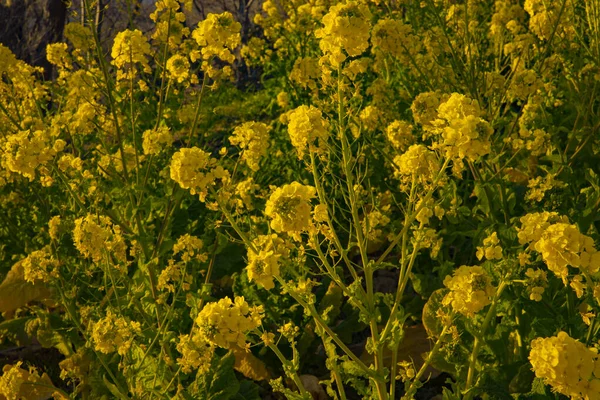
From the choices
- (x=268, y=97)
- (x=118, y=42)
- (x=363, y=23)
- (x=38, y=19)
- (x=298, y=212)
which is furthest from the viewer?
(x=38, y=19)

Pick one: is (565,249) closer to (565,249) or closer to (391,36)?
(565,249)

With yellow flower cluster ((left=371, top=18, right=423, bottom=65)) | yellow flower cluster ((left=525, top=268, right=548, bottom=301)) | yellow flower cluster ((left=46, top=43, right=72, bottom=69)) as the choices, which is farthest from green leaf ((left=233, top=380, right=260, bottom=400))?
yellow flower cluster ((left=46, top=43, right=72, bottom=69))

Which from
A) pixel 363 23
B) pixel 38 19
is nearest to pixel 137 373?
pixel 363 23

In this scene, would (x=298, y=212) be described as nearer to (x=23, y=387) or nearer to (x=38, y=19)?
(x=23, y=387)

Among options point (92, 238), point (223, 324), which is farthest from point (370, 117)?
point (223, 324)

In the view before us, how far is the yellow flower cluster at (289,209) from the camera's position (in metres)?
2.10

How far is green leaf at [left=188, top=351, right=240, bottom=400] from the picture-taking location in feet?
10.3

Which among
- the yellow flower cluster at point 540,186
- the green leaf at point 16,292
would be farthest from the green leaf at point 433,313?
the green leaf at point 16,292

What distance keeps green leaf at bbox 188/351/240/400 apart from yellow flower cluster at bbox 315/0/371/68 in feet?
5.12

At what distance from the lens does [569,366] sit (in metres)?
1.75

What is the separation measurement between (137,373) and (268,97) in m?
4.47

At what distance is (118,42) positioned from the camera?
3.70 m

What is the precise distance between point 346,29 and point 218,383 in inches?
72.7

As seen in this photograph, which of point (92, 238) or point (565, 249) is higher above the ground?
point (565, 249)
